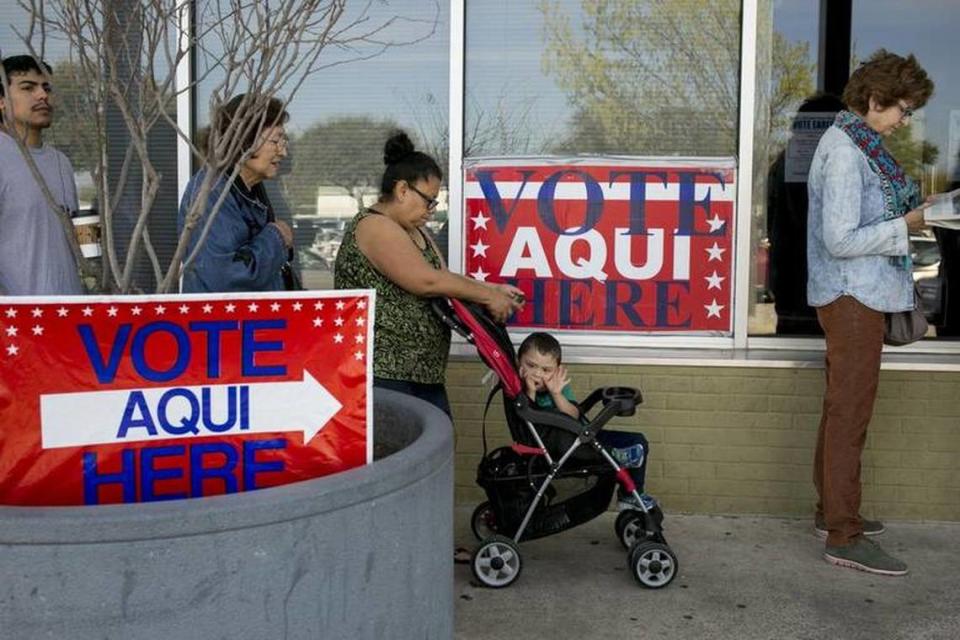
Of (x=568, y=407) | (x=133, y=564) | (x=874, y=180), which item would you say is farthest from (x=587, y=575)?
(x=133, y=564)

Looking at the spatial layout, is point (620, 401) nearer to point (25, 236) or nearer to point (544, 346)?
point (544, 346)

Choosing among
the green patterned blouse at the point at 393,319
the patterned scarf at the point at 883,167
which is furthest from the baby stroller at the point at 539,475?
the patterned scarf at the point at 883,167

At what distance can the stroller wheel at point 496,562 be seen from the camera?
426 cm

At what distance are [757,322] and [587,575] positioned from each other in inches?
63.2

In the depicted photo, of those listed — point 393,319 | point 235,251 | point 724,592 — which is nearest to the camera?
point 235,251

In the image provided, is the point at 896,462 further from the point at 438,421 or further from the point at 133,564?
the point at 133,564

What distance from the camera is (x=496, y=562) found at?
4273 millimetres

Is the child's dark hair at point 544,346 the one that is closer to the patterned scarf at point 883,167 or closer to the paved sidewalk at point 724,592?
the paved sidewalk at point 724,592

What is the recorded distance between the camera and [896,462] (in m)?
5.18

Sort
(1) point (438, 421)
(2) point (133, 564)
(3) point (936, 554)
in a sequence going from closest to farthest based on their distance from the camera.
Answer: (2) point (133, 564)
(1) point (438, 421)
(3) point (936, 554)

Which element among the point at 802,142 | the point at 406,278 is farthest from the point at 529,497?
the point at 802,142

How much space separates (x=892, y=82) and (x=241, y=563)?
10.7ft

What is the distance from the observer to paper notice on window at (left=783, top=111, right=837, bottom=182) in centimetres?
538

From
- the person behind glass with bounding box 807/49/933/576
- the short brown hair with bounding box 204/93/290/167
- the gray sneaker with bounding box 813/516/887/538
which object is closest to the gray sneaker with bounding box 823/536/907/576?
the person behind glass with bounding box 807/49/933/576
